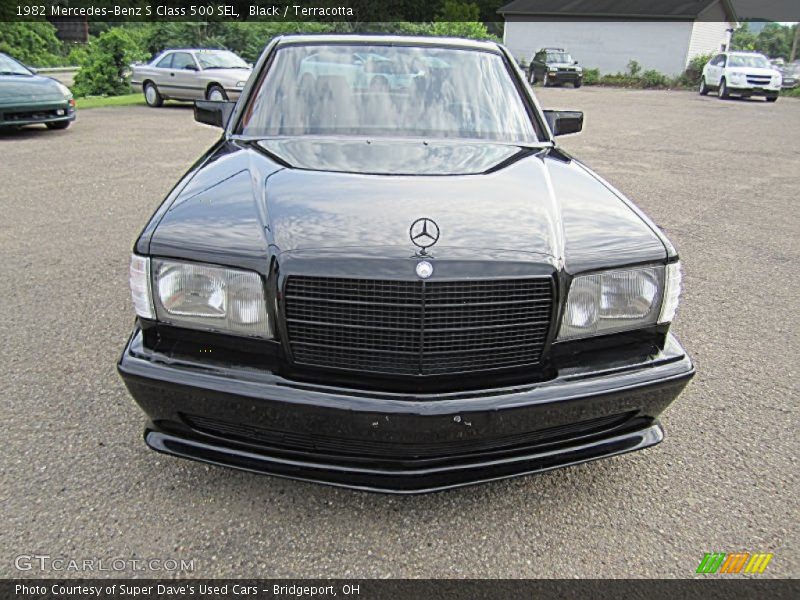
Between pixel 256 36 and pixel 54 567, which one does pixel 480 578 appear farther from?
pixel 256 36

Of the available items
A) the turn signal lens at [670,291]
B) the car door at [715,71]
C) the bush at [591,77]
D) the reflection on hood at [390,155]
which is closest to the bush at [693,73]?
the bush at [591,77]

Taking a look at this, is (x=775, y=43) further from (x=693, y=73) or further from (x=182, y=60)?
Answer: (x=182, y=60)

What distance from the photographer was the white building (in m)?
32.7

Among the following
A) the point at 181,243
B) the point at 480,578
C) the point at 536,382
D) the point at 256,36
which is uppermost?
the point at 256,36

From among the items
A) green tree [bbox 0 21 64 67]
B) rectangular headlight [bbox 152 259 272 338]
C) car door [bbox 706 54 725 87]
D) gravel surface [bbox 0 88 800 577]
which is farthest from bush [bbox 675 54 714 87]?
green tree [bbox 0 21 64 67]

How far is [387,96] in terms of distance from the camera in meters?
3.17

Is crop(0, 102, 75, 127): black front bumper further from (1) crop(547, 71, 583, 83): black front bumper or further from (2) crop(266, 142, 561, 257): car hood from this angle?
(1) crop(547, 71, 583, 83): black front bumper

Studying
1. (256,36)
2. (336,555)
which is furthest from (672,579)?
(256,36)

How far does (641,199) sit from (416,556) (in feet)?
20.1

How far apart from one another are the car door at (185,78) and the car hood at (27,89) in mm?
4625

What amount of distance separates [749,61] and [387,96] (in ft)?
81.8

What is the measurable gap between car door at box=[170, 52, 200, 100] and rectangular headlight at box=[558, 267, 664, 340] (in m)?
14.7

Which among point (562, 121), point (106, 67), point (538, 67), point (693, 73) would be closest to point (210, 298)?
point (562, 121)

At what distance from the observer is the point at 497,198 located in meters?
2.30
